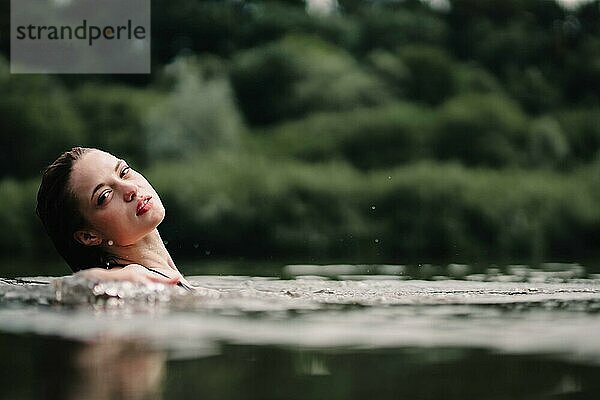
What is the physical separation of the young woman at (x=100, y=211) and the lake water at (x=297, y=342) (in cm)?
13

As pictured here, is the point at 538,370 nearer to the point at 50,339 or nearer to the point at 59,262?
the point at 50,339

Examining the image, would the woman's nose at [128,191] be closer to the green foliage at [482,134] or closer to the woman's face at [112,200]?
the woman's face at [112,200]

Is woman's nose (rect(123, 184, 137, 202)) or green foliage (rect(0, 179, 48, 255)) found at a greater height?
green foliage (rect(0, 179, 48, 255))

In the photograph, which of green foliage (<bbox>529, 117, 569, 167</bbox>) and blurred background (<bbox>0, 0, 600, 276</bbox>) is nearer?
blurred background (<bbox>0, 0, 600, 276</bbox>)

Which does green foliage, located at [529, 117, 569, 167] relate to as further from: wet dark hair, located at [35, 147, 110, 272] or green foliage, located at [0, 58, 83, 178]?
wet dark hair, located at [35, 147, 110, 272]

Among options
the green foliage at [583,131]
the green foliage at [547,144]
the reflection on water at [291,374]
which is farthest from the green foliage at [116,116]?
the reflection on water at [291,374]

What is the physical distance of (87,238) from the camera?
2.36 metres

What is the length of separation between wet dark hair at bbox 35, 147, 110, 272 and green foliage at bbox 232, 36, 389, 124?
530cm

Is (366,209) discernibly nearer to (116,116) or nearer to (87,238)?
(116,116)

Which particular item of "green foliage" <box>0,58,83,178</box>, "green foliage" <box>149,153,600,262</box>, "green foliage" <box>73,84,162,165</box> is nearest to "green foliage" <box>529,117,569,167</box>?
"green foliage" <box>149,153,600,262</box>

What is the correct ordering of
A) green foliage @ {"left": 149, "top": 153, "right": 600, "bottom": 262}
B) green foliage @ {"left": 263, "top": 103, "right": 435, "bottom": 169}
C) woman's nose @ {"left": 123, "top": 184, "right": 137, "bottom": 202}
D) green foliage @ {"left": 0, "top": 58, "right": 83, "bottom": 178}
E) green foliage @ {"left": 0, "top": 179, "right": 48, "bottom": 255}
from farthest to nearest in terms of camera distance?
1. green foliage @ {"left": 263, "top": 103, "right": 435, "bottom": 169}
2. green foliage @ {"left": 0, "top": 58, "right": 83, "bottom": 178}
3. green foliage @ {"left": 0, "top": 179, "right": 48, "bottom": 255}
4. green foliage @ {"left": 149, "top": 153, "right": 600, "bottom": 262}
5. woman's nose @ {"left": 123, "top": 184, "right": 137, "bottom": 202}

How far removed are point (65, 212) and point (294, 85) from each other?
5.53 metres

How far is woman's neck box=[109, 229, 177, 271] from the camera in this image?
95.2 inches

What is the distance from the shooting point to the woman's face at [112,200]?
7.53ft
